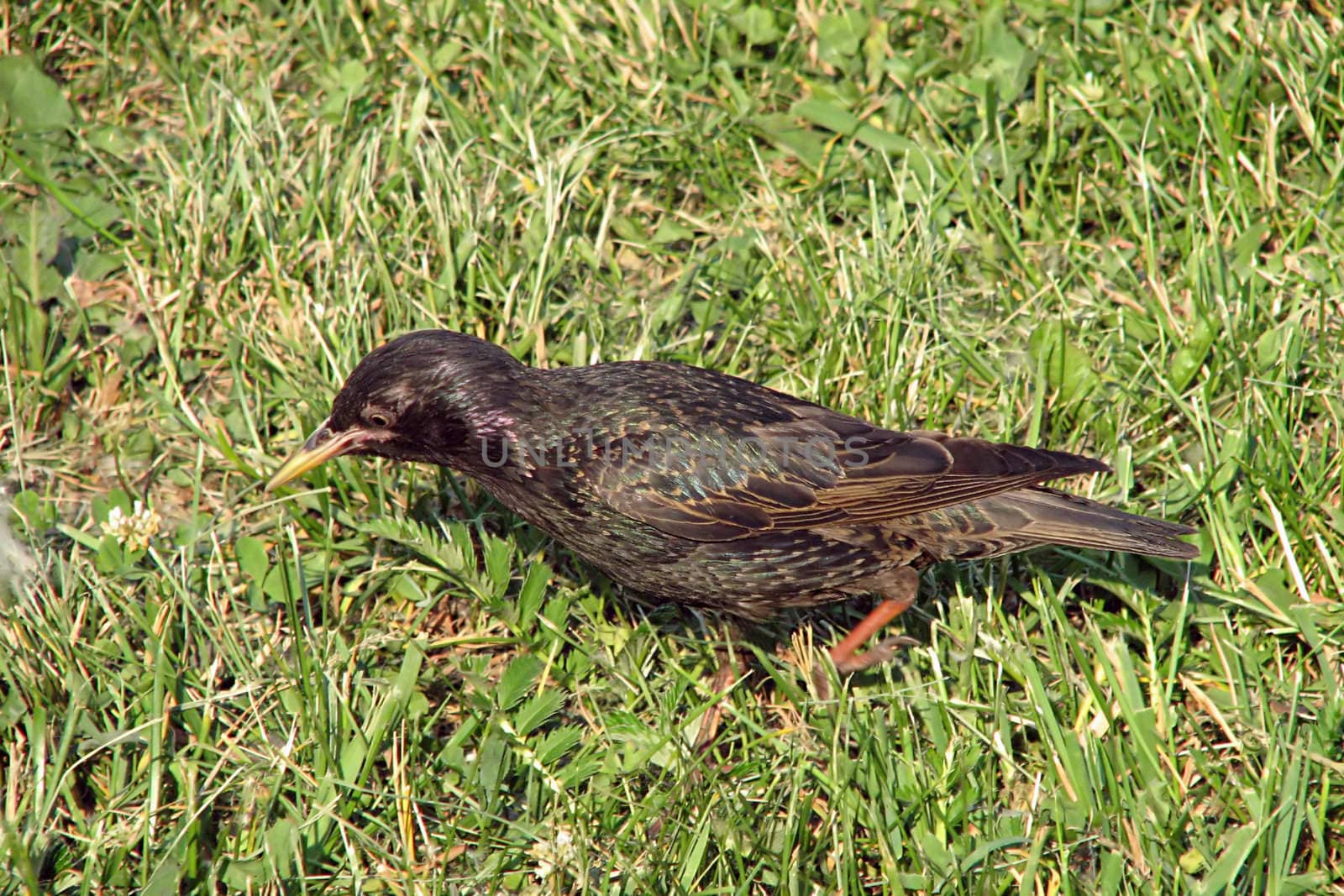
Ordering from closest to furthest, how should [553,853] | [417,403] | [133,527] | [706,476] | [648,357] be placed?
[553,853] → [417,403] → [706,476] → [133,527] → [648,357]

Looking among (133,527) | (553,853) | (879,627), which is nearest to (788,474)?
(879,627)

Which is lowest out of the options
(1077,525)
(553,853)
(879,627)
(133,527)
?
(553,853)

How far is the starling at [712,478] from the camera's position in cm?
433

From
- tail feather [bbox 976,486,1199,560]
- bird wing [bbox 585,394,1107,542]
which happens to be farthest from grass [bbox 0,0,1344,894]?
→ bird wing [bbox 585,394,1107,542]

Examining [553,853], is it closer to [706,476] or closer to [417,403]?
[706,476]

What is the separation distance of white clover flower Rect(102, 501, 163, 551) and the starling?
563mm

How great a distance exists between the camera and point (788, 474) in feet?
14.6

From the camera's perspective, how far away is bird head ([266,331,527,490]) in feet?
14.0

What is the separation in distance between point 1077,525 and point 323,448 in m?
2.55

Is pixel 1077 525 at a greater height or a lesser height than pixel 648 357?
lesser

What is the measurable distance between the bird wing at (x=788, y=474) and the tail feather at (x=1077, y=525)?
18 centimetres

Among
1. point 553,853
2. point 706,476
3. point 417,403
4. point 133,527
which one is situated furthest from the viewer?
point 133,527

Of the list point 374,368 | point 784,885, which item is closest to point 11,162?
point 374,368

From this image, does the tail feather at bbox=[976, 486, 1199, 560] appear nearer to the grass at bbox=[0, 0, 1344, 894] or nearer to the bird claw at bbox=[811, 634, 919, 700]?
the grass at bbox=[0, 0, 1344, 894]
